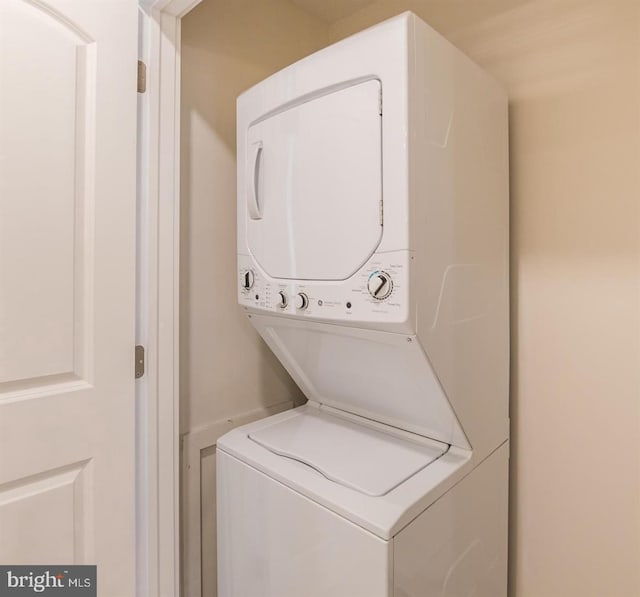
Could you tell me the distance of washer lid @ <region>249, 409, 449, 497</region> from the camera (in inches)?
47.0

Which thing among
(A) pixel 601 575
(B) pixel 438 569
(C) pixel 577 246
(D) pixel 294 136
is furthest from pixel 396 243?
(A) pixel 601 575

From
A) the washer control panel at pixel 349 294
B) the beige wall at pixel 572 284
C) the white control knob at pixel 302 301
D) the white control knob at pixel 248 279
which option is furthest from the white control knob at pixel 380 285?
the beige wall at pixel 572 284

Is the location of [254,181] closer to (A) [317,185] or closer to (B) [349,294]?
(A) [317,185]

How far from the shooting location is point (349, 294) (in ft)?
3.76

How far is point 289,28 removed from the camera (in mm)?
1918

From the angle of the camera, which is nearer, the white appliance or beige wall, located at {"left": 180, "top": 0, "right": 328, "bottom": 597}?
the white appliance

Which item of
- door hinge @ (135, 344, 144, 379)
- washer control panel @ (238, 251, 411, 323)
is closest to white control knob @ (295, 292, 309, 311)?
washer control panel @ (238, 251, 411, 323)

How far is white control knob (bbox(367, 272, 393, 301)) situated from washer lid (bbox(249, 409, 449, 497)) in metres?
0.51

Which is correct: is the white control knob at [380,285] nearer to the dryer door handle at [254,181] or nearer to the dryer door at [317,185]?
the dryer door at [317,185]

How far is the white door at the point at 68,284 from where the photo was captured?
1.16 metres

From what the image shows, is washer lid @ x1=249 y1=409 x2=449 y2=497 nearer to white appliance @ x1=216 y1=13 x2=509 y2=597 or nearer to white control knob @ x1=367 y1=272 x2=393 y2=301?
white appliance @ x1=216 y1=13 x2=509 y2=597

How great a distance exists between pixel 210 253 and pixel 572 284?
51.0 inches

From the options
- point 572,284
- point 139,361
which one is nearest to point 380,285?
point 572,284

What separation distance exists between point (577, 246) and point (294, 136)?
3.22 feet
